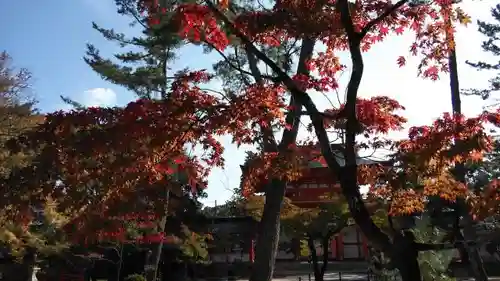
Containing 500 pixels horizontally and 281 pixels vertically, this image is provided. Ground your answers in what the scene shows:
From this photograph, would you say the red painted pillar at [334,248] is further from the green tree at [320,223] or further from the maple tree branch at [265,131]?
the maple tree branch at [265,131]

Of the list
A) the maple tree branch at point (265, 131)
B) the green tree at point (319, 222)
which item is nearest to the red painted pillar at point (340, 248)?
the green tree at point (319, 222)

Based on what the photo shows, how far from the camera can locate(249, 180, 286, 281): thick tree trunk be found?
335 inches

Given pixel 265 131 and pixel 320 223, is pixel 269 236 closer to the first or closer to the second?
pixel 265 131

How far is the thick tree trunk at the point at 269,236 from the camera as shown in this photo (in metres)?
8.50

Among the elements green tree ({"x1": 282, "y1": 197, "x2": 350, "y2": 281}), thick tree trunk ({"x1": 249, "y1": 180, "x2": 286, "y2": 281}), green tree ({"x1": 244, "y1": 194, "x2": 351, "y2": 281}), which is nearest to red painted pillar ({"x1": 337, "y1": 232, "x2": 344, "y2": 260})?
green tree ({"x1": 244, "y1": 194, "x2": 351, "y2": 281})

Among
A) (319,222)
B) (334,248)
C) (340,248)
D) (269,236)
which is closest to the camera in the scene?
(269,236)

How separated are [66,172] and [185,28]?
6.82 feet

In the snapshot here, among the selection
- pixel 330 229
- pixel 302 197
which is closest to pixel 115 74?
pixel 330 229

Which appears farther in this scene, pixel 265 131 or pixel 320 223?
pixel 320 223

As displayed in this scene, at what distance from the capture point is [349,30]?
4570 millimetres

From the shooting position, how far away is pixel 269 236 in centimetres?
866

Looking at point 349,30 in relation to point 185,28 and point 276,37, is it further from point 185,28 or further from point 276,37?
point 185,28

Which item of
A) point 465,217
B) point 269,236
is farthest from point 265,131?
point 465,217

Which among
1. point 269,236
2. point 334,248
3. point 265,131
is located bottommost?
point 269,236
